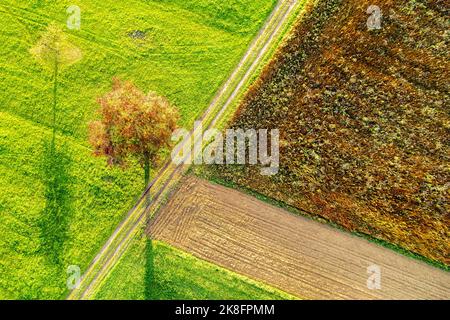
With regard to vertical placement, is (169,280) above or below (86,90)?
below

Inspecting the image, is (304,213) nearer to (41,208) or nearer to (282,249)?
(282,249)

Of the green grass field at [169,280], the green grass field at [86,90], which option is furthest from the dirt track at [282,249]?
the green grass field at [86,90]

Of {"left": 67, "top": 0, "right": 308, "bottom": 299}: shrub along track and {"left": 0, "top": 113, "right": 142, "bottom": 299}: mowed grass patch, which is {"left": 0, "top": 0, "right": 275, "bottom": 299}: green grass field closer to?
{"left": 0, "top": 113, "right": 142, "bottom": 299}: mowed grass patch

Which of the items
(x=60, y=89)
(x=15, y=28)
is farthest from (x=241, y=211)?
(x=15, y=28)

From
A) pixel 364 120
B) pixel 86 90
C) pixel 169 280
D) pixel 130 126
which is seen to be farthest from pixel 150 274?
pixel 364 120
